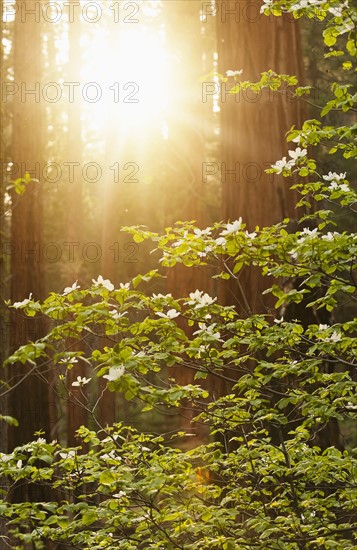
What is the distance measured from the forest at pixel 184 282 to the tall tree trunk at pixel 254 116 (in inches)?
0.6

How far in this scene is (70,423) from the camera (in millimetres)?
12398

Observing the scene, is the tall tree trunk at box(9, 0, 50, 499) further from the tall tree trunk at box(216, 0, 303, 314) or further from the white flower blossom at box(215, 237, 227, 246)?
the white flower blossom at box(215, 237, 227, 246)

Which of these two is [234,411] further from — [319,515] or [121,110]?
[121,110]

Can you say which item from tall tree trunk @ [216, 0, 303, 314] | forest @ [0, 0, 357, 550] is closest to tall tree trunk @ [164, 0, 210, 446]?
forest @ [0, 0, 357, 550]

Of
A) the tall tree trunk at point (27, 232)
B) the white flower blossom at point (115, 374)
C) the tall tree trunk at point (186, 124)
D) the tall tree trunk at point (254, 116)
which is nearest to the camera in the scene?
the white flower blossom at point (115, 374)

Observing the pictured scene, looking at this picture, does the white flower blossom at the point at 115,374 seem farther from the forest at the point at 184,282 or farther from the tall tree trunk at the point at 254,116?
the tall tree trunk at the point at 254,116

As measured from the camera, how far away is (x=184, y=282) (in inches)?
590

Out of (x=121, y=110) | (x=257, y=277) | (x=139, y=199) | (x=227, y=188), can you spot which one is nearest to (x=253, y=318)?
(x=257, y=277)

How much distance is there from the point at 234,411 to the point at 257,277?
2.26 meters

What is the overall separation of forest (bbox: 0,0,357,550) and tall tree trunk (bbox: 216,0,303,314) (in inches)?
0.6

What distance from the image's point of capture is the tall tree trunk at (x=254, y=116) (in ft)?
21.6

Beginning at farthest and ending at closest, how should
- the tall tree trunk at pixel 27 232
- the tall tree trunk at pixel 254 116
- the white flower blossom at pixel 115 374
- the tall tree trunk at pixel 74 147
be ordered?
the tall tree trunk at pixel 74 147
the tall tree trunk at pixel 27 232
the tall tree trunk at pixel 254 116
the white flower blossom at pixel 115 374

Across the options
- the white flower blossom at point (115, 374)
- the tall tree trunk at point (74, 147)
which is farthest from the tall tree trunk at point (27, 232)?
the white flower blossom at point (115, 374)

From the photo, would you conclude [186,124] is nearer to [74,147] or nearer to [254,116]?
[74,147]
